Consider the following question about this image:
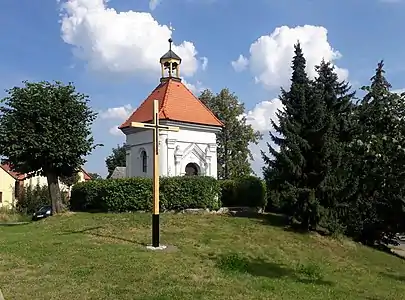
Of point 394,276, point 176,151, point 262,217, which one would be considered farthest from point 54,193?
point 394,276

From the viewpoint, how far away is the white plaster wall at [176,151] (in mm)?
29656

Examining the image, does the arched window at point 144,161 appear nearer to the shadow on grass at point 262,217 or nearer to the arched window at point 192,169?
the arched window at point 192,169

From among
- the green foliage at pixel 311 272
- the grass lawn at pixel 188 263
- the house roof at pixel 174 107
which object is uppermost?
the house roof at pixel 174 107

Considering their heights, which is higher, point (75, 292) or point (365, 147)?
point (365, 147)

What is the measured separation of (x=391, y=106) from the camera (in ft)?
26.7

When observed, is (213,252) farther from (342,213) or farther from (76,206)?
(76,206)

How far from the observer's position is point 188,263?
13.7m

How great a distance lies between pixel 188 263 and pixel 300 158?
34.8ft

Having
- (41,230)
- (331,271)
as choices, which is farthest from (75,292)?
(41,230)

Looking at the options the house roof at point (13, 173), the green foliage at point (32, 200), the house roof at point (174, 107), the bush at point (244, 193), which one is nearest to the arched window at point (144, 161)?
the house roof at point (174, 107)

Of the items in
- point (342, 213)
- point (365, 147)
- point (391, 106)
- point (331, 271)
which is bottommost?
point (331, 271)

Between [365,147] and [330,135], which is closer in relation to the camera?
[365,147]

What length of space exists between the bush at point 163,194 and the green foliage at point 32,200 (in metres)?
24.9

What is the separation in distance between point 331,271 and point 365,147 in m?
8.61
